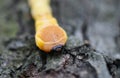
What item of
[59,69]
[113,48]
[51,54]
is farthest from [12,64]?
[113,48]

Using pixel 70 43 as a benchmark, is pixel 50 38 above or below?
above

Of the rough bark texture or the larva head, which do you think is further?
the larva head

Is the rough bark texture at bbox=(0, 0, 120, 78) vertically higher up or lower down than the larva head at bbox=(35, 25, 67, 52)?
lower down

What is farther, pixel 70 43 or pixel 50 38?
pixel 70 43

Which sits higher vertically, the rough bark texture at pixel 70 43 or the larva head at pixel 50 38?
the larva head at pixel 50 38

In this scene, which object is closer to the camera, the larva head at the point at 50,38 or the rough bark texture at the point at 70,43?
the rough bark texture at the point at 70,43
